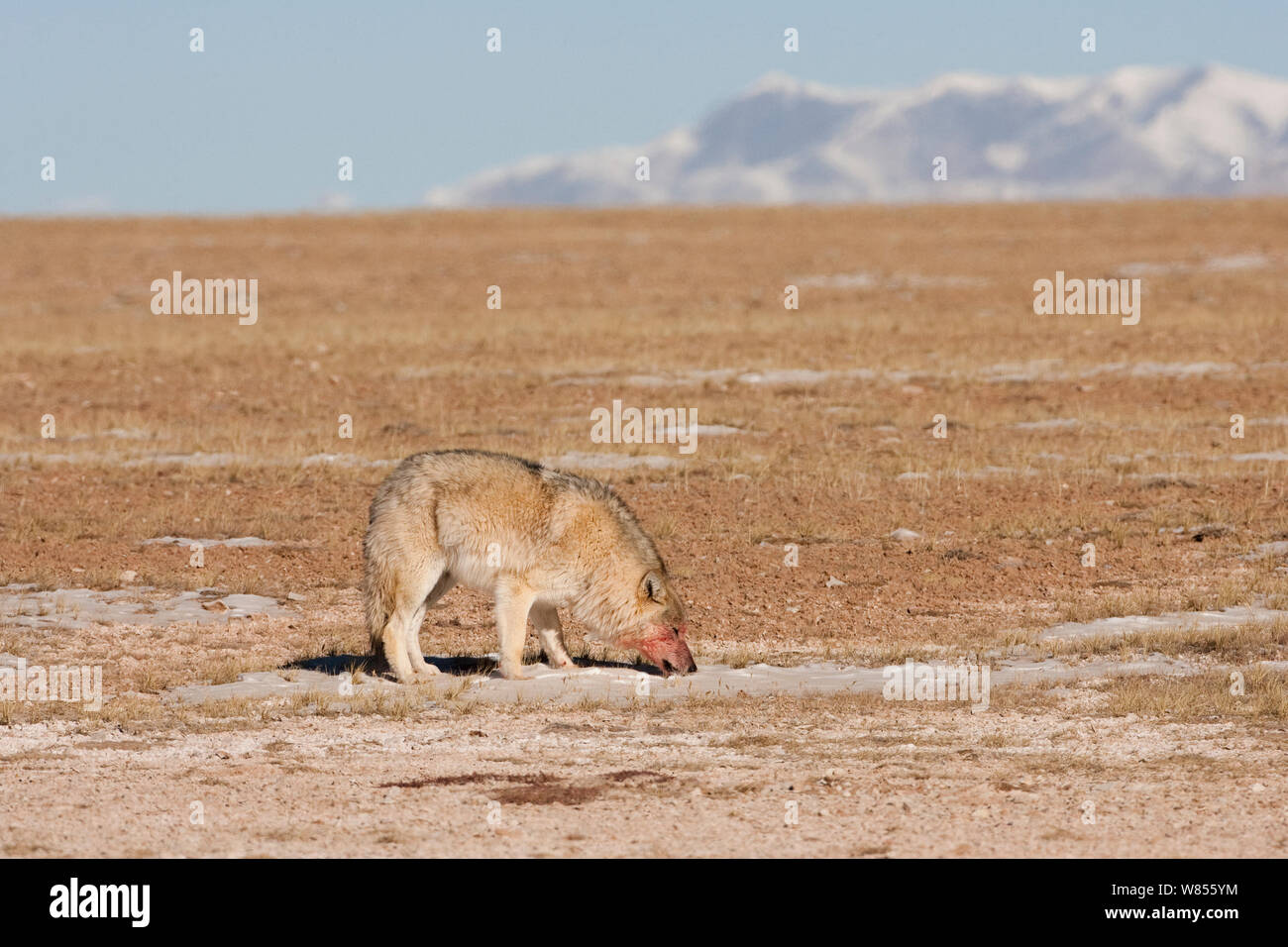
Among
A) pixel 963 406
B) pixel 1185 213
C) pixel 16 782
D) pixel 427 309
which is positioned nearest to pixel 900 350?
pixel 963 406

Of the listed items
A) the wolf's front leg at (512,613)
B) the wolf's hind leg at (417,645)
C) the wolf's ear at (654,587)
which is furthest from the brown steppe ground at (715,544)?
the wolf's ear at (654,587)

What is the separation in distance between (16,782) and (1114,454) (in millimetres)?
16281

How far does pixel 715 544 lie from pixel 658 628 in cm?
507

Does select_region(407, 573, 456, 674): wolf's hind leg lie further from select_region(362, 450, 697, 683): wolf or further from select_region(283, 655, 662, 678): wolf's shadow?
select_region(283, 655, 662, 678): wolf's shadow

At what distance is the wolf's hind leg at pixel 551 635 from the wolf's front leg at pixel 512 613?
0.59 metres

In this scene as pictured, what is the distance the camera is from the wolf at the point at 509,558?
460 inches

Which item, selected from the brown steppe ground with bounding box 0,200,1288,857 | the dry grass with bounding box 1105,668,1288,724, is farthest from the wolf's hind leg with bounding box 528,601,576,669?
the dry grass with bounding box 1105,668,1288,724

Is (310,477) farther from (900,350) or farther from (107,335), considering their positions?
(107,335)

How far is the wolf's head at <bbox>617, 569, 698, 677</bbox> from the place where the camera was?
12000mm

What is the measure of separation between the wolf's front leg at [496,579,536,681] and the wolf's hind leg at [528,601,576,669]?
23.1 inches

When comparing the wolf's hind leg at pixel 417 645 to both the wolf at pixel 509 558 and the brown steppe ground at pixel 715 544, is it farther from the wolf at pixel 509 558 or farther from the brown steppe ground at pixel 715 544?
the brown steppe ground at pixel 715 544

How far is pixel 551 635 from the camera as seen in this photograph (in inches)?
492

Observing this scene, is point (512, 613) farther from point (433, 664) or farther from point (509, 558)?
point (433, 664)

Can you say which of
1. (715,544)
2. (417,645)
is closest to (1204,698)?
(417,645)
